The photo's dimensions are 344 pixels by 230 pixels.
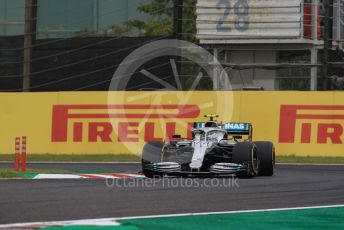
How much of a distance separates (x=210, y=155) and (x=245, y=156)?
2.59 feet

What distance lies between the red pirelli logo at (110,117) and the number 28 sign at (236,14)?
17.5ft

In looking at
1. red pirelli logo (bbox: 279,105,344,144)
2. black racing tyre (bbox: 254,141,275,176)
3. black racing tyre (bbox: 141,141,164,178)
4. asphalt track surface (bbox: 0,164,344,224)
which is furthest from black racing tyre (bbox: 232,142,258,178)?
red pirelli logo (bbox: 279,105,344,144)

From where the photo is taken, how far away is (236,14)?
2977 centimetres

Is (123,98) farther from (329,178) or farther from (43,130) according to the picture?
(329,178)

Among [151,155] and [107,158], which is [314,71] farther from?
[151,155]

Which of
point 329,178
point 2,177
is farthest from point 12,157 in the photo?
point 329,178

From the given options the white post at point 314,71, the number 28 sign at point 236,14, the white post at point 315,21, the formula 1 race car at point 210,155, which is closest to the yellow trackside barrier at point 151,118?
the white post at point 314,71

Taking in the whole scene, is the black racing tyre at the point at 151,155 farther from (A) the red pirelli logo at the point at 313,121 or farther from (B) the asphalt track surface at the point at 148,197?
(A) the red pirelli logo at the point at 313,121

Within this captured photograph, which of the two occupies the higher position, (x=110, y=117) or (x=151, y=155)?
(x=110, y=117)

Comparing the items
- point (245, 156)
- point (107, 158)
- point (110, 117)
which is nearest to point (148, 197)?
point (245, 156)

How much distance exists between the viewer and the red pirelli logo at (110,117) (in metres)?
25.6

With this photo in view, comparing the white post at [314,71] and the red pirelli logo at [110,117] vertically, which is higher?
the white post at [314,71]

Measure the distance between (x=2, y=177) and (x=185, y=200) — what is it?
6.59 meters

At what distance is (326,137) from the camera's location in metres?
24.2
